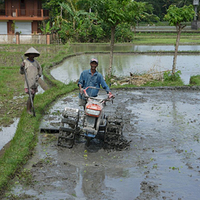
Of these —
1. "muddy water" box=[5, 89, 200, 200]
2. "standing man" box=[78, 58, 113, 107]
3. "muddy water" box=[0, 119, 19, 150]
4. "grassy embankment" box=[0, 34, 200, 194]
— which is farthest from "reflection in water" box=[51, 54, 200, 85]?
"standing man" box=[78, 58, 113, 107]

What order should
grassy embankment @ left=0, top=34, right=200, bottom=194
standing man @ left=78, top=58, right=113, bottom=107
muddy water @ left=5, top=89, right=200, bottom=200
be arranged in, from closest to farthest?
muddy water @ left=5, top=89, right=200, bottom=200 → grassy embankment @ left=0, top=34, right=200, bottom=194 → standing man @ left=78, top=58, right=113, bottom=107

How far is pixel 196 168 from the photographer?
647 centimetres

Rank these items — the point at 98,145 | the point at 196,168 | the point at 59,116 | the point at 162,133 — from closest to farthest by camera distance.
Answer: the point at 196,168 → the point at 98,145 → the point at 162,133 → the point at 59,116

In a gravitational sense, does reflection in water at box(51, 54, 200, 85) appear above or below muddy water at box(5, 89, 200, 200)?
above

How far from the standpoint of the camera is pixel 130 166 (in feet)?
21.4

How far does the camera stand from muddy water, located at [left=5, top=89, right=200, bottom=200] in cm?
548

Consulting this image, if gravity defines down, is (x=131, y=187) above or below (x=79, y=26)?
below

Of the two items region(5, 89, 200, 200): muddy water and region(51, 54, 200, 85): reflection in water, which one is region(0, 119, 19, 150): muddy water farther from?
region(51, 54, 200, 85): reflection in water

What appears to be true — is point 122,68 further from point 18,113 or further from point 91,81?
point 91,81

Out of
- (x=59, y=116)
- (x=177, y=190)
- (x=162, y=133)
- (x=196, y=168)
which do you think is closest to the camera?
(x=177, y=190)

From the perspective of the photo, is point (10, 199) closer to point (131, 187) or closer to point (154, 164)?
point (131, 187)

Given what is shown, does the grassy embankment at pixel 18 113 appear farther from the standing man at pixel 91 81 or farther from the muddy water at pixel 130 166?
the standing man at pixel 91 81

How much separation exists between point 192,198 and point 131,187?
36.9 inches

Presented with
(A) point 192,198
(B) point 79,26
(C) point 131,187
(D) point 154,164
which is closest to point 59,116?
(D) point 154,164
